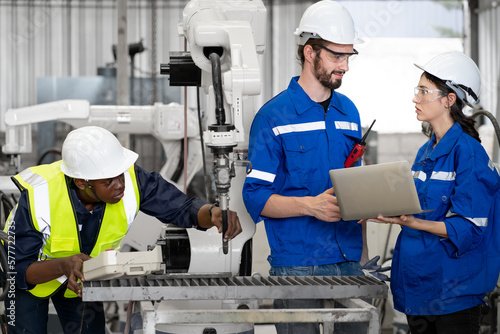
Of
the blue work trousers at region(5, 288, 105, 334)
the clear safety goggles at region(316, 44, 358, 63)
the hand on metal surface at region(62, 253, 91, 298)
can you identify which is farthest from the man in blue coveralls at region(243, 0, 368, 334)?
the blue work trousers at region(5, 288, 105, 334)

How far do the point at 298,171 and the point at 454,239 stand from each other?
50 centimetres

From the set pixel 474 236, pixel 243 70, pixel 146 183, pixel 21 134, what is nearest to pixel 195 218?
pixel 146 183

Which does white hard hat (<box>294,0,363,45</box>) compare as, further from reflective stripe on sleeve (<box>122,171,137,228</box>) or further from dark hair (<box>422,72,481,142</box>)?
reflective stripe on sleeve (<box>122,171,137,228</box>)

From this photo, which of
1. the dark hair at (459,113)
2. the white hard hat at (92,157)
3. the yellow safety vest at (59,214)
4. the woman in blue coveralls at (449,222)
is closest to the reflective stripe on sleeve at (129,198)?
the yellow safety vest at (59,214)

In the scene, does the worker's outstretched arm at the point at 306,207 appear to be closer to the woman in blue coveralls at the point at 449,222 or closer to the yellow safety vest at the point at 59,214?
the woman in blue coveralls at the point at 449,222

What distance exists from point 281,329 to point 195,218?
0.46 meters

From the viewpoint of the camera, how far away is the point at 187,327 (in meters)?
1.96

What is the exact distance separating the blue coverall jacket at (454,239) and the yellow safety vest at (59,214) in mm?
902

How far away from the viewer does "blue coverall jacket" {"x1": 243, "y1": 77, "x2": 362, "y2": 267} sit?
2.05m

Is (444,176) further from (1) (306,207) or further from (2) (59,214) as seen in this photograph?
(2) (59,214)

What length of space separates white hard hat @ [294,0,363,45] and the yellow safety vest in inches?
29.2

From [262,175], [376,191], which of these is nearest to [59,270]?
[262,175]

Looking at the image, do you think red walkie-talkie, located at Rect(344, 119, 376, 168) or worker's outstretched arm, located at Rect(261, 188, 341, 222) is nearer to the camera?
worker's outstretched arm, located at Rect(261, 188, 341, 222)

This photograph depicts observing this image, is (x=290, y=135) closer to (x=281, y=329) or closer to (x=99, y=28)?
(x=281, y=329)
